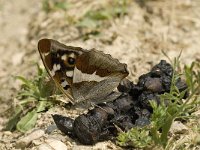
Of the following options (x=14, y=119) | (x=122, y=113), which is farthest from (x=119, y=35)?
(x=122, y=113)

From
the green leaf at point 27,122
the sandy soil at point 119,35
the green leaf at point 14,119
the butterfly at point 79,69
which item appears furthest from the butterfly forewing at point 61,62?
the sandy soil at point 119,35

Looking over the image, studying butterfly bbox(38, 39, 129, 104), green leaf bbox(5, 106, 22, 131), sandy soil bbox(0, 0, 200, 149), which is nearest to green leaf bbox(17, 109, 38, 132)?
green leaf bbox(5, 106, 22, 131)

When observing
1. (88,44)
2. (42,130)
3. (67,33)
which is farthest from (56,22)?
(42,130)

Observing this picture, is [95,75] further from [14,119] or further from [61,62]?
[14,119]

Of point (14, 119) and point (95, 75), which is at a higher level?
point (95, 75)

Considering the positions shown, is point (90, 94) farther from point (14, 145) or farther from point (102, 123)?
point (14, 145)

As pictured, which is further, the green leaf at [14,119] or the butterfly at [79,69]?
the green leaf at [14,119]

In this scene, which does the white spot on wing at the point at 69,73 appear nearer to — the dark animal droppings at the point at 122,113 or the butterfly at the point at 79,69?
the butterfly at the point at 79,69
